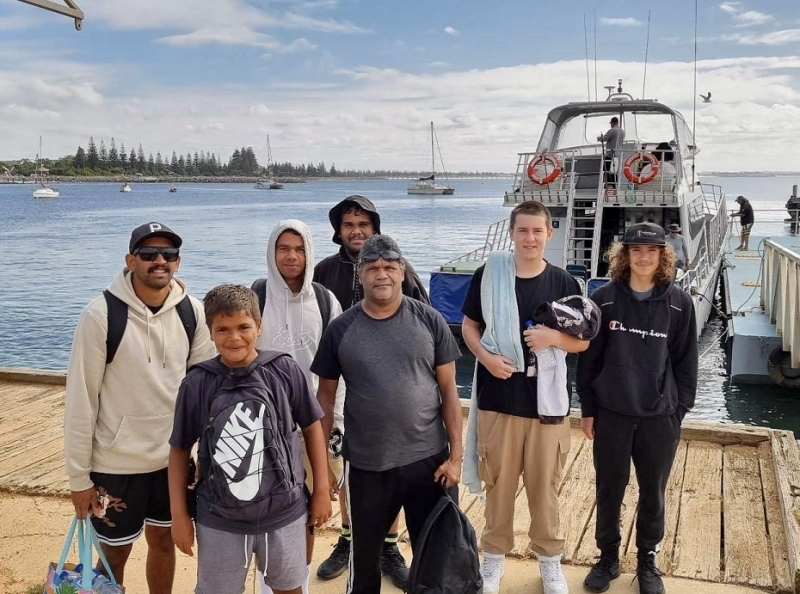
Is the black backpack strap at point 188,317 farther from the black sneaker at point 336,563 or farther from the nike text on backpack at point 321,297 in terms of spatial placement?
the black sneaker at point 336,563

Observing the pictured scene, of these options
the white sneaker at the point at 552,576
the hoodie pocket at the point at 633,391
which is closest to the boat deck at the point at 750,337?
the hoodie pocket at the point at 633,391

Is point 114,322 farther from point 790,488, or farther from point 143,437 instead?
point 790,488

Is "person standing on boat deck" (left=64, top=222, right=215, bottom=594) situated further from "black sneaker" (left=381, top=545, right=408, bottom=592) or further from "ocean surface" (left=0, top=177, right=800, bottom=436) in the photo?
"ocean surface" (left=0, top=177, right=800, bottom=436)

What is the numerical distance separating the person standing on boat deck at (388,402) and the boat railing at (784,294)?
713cm

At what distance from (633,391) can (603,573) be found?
908mm

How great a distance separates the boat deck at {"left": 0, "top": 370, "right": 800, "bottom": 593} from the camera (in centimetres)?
342

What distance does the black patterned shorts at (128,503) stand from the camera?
270cm

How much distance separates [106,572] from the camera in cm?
278

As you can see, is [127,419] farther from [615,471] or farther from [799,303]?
[799,303]

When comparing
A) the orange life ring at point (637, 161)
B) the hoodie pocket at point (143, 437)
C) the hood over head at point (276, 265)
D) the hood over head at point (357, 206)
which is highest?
the orange life ring at point (637, 161)

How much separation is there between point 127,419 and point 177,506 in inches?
17.6

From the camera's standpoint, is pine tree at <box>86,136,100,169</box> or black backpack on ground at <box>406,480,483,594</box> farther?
pine tree at <box>86,136,100,169</box>

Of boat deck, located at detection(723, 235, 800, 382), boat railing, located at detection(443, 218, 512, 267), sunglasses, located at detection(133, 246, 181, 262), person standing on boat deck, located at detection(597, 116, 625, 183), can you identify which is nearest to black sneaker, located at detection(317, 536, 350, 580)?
sunglasses, located at detection(133, 246, 181, 262)

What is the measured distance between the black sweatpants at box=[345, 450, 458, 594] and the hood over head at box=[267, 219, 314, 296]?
832 mm
